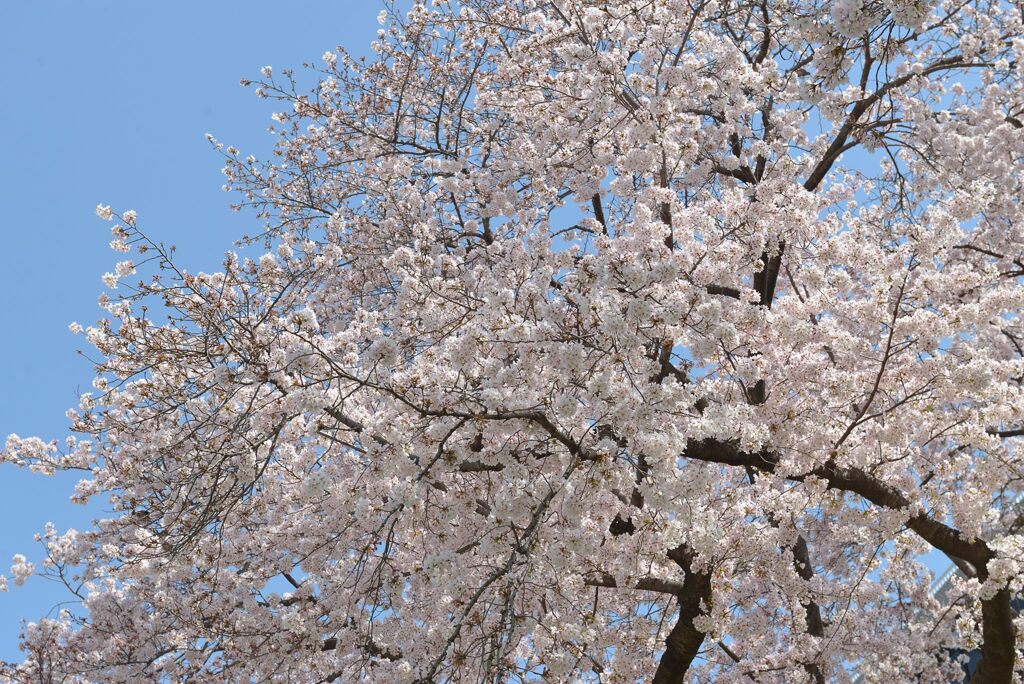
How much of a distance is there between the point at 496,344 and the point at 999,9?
9.05m

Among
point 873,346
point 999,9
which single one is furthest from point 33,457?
point 999,9

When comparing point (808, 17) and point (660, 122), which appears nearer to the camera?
point (808, 17)

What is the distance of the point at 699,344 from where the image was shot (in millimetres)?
5688

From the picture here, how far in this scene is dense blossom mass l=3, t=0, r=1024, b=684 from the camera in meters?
5.49

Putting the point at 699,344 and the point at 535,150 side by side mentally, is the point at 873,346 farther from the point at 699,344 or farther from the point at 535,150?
the point at 535,150

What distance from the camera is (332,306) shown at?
11812 millimetres

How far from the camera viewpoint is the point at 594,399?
5.39 meters

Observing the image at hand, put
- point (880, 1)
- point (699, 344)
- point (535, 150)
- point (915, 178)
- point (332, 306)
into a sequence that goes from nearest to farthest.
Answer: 1. point (880, 1)
2. point (699, 344)
3. point (535, 150)
4. point (915, 178)
5. point (332, 306)

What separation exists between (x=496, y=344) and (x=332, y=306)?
638 centimetres

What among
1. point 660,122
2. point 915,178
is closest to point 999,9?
point 915,178

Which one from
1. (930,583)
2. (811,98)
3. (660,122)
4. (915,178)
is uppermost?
(915,178)

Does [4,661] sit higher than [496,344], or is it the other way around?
[4,661]

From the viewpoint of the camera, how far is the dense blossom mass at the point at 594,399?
549 centimetres

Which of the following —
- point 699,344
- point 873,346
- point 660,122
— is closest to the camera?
point 699,344
